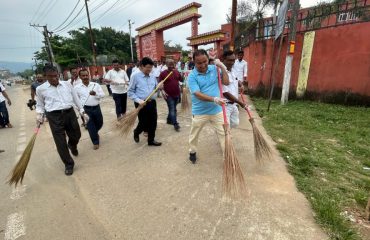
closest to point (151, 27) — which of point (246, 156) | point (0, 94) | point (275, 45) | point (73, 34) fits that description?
point (275, 45)

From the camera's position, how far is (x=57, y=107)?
11.1ft

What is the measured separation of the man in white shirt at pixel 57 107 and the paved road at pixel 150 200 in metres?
0.45

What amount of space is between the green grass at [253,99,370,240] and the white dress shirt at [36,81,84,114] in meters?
3.32

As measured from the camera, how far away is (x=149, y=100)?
4.21 metres

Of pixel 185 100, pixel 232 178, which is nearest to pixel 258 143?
pixel 232 178

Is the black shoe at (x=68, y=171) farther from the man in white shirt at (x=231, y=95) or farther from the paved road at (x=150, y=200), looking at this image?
the man in white shirt at (x=231, y=95)

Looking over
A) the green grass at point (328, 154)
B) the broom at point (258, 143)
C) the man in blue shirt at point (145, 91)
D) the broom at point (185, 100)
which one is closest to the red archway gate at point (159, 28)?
the broom at point (185, 100)

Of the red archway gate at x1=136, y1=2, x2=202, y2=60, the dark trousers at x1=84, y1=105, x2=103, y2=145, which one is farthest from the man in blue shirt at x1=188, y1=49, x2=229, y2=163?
the red archway gate at x1=136, y1=2, x2=202, y2=60

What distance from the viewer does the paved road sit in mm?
2229

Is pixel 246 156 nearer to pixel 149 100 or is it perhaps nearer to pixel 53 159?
pixel 149 100

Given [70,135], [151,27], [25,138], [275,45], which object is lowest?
[25,138]

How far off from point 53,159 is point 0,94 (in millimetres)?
3857

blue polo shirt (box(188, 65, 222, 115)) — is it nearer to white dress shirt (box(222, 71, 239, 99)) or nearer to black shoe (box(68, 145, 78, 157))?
white dress shirt (box(222, 71, 239, 99))

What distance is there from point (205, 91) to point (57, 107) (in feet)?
6.90
